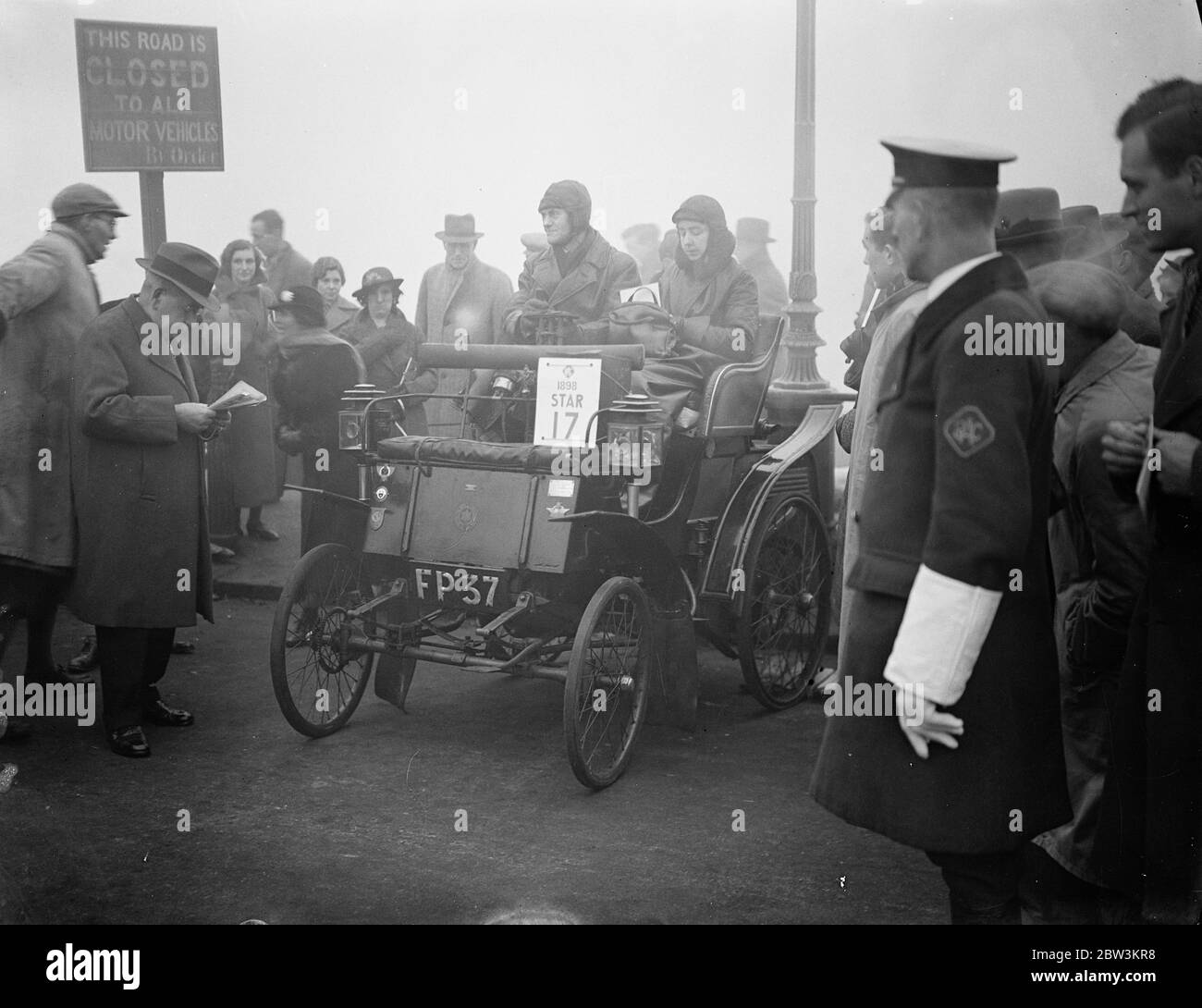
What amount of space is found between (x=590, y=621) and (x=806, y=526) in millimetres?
1677

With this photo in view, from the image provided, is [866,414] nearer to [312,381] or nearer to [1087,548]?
[1087,548]

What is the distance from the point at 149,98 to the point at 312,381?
196cm

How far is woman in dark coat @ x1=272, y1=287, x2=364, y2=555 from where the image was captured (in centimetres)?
603

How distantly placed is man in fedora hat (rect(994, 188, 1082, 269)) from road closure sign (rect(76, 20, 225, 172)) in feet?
8.70

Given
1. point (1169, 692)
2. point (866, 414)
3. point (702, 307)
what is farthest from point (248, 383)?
point (1169, 692)

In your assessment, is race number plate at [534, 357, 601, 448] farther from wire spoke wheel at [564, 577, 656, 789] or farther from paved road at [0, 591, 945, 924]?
paved road at [0, 591, 945, 924]

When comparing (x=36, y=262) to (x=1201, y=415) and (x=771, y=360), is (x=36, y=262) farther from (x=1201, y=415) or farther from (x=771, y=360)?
(x=1201, y=415)

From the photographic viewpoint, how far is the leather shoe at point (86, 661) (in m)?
5.71

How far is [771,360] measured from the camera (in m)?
5.50

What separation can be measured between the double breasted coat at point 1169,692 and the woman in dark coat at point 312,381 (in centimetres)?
A: 394

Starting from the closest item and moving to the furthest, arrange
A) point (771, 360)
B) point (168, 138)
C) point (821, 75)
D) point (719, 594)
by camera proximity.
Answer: point (821, 75) → point (168, 138) → point (719, 594) → point (771, 360)

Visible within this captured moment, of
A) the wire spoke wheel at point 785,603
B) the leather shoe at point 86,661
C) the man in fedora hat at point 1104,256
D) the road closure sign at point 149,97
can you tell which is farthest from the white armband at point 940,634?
the leather shoe at point 86,661

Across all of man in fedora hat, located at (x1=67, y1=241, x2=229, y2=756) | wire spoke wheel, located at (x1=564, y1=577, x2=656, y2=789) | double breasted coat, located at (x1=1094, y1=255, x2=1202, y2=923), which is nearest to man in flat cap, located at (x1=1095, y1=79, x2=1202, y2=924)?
double breasted coat, located at (x1=1094, y1=255, x2=1202, y2=923)
